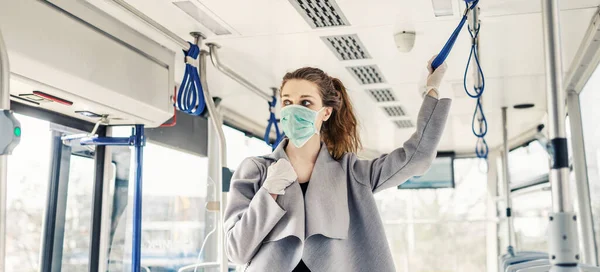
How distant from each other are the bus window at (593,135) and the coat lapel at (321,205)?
2.62 metres

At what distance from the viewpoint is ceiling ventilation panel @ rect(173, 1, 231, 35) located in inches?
109

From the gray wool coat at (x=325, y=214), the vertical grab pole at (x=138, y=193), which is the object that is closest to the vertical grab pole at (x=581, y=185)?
the gray wool coat at (x=325, y=214)

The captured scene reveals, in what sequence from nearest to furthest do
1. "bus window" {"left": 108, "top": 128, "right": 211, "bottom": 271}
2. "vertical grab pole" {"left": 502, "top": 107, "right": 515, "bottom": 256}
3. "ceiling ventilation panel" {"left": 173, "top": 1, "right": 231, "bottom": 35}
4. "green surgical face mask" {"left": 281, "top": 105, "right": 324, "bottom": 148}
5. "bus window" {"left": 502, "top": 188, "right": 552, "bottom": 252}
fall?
1. "green surgical face mask" {"left": 281, "top": 105, "right": 324, "bottom": 148}
2. "ceiling ventilation panel" {"left": 173, "top": 1, "right": 231, "bottom": 35}
3. "bus window" {"left": 108, "top": 128, "right": 211, "bottom": 271}
4. "vertical grab pole" {"left": 502, "top": 107, "right": 515, "bottom": 256}
5. "bus window" {"left": 502, "top": 188, "right": 552, "bottom": 252}

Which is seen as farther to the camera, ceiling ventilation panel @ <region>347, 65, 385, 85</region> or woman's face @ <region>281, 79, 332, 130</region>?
ceiling ventilation panel @ <region>347, 65, 385, 85</region>

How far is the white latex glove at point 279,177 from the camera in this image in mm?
1626

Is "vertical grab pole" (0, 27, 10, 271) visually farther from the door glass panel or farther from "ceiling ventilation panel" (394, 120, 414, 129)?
"ceiling ventilation panel" (394, 120, 414, 129)

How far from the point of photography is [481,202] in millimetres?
7602

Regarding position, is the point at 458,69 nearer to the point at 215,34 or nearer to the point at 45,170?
the point at 215,34

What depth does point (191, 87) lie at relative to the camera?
322 centimetres

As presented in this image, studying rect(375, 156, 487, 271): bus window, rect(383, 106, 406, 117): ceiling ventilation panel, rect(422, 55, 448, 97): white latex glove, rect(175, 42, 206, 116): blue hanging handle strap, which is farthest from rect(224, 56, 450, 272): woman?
rect(375, 156, 487, 271): bus window

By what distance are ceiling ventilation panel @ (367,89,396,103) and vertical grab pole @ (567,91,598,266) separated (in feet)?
4.28

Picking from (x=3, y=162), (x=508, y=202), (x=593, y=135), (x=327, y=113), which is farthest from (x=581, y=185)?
(x=3, y=162)

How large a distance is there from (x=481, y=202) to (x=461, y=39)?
472 cm

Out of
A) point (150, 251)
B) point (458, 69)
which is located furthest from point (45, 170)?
point (458, 69)
